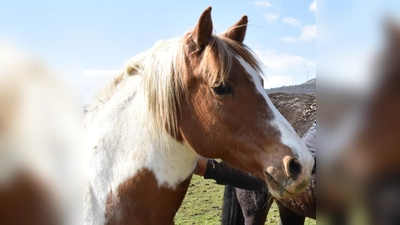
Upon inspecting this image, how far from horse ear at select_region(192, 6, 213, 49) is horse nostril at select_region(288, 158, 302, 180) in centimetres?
85

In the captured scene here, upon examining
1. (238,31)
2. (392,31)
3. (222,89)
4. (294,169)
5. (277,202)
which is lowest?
(277,202)

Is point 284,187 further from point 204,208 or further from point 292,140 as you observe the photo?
point 204,208

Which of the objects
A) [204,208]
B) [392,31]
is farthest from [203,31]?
[204,208]

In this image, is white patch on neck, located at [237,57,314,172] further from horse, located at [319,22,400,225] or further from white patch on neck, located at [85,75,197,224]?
horse, located at [319,22,400,225]

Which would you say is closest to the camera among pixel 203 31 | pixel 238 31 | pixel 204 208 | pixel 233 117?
pixel 233 117

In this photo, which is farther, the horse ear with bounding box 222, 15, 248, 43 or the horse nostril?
the horse ear with bounding box 222, 15, 248, 43

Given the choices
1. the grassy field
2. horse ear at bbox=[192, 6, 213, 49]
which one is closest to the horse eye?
horse ear at bbox=[192, 6, 213, 49]

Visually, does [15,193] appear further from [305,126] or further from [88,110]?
[305,126]

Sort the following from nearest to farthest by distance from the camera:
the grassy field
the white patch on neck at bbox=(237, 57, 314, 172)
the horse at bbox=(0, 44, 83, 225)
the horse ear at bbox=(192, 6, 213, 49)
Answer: the horse at bbox=(0, 44, 83, 225), the white patch on neck at bbox=(237, 57, 314, 172), the horse ear at bbox=(192, 6, 213, 49), the grassy field

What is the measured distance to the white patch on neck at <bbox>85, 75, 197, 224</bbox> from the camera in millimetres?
1871

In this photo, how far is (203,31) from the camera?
6.44 feet

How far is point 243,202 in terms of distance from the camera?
4.13 meters

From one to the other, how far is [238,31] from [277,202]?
8.46 feet

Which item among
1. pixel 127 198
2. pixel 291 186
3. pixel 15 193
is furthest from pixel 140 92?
pixel 15 193
